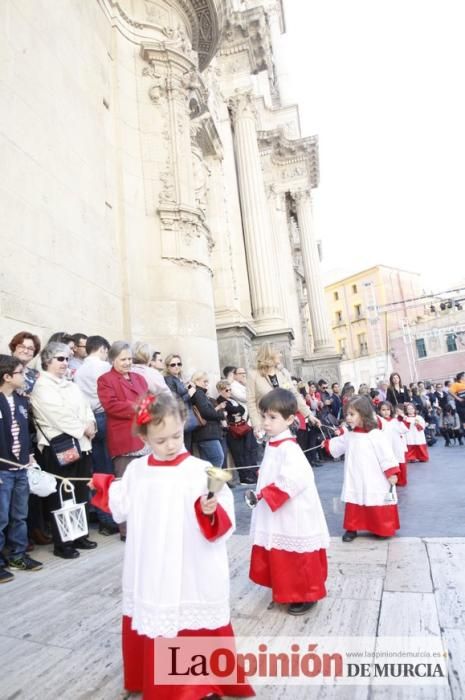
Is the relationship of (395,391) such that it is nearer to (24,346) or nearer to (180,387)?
(180,387)

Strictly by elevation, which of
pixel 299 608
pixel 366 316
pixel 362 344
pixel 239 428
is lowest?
pixel 299 608

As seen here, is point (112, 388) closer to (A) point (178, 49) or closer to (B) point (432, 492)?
(B) point (432, 492)

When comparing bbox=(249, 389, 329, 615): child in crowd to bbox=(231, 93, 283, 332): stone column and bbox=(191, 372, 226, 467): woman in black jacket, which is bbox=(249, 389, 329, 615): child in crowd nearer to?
bbox=(191, 372, 226, 467): woman in black jacket

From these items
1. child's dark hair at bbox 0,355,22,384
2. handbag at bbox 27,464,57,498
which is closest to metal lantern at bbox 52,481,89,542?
handbag at bbox 27,464,57,498

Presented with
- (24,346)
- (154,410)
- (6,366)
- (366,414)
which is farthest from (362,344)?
(154,410)

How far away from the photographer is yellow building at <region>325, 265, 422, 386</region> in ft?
174

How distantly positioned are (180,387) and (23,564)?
3111mm

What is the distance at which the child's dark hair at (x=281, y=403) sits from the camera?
3195 millimetres

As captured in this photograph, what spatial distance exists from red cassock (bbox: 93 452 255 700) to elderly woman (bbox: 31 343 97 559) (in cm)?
256

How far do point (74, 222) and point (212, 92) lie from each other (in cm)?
1083

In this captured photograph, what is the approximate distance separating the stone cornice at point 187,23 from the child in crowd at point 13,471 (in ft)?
26.8

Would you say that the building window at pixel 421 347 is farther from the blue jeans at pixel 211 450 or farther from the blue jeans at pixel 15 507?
the blue jeans at pixel 15 507

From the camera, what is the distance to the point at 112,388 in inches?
182

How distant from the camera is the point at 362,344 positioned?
5638cm
